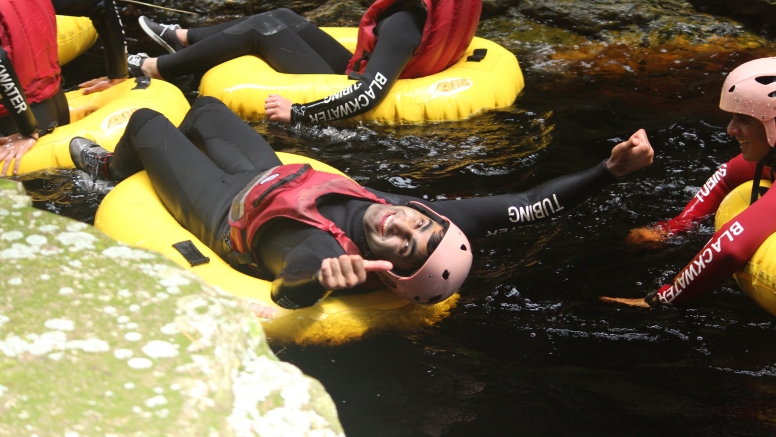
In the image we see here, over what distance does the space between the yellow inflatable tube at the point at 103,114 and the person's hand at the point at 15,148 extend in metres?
0.02

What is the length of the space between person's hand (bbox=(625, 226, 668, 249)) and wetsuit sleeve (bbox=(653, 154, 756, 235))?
0.03 m

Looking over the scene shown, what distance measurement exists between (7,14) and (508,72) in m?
3.38

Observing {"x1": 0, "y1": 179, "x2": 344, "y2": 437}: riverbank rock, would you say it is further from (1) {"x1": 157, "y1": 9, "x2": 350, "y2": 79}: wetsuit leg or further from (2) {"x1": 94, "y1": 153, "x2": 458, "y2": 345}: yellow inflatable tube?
(1) {"x1": 157, "y1": 9, "x2": 350, "y2": 79}: wetsuit leg

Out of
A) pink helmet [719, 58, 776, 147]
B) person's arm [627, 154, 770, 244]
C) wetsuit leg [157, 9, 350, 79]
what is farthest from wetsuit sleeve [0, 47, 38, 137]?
pink helmet [719, 58, 776, 147]

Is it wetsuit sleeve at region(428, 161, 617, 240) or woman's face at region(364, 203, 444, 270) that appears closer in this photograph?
woman's face at region(364, 203, 444, 270)

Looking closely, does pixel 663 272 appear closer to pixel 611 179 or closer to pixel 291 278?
pixel 611 179

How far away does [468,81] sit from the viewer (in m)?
5.32

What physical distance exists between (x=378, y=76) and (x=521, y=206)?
6.38ft

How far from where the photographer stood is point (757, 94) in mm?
3090

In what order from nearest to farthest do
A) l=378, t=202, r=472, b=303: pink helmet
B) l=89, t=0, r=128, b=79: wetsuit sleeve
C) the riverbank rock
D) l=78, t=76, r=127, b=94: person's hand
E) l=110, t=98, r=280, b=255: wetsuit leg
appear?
1. the riverbank rock
2. l=378, t=202, r=472, b=303: pink helmet
3. l=110, t=98, r=280, b=255: wetsuit leg
4. l=89, t=0, r=128, b=79: wetsuit sleeve
5. l=78, t=76, r=127, b=94: person's hand

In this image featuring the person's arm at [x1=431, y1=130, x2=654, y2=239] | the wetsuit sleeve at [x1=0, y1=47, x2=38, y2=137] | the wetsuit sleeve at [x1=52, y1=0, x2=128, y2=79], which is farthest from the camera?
the wetsuit sleeve at [x1=52, y1=0, x2=128, y2=79]

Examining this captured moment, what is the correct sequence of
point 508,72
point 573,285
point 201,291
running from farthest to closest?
point 508,72, point 573,285, point 201,291

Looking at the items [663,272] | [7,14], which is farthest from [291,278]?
[7,14]

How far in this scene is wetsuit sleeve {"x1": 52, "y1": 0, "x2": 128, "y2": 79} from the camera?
471 centimetres
